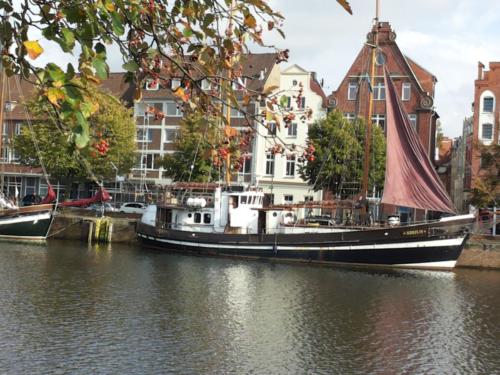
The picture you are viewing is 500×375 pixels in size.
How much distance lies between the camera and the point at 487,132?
177ft

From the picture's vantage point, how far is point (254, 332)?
59.5 ft

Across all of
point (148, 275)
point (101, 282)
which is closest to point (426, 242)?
point (148, 275)

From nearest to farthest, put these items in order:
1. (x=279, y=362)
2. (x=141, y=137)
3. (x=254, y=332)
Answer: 1. (x=279, y=362)
2. (x=254, y=332)
3. (x=141, y=137)

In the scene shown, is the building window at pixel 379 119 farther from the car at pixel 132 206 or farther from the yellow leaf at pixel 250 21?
the yellow leaf at pixel 250 21

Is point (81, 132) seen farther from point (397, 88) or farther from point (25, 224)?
point (397, 88)

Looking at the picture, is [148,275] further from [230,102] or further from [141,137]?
[141,137]

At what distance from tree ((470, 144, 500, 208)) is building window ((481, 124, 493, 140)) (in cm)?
1313

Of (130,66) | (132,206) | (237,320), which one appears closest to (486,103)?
(132,206)

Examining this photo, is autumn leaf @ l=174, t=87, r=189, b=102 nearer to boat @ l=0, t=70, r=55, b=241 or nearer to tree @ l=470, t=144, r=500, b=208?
tree @ l=470, t=144, r=500, b=208

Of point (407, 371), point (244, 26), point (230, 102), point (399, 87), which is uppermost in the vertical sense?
point (399, 87)

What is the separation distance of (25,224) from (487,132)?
3626cm

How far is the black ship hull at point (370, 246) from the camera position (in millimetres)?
34531

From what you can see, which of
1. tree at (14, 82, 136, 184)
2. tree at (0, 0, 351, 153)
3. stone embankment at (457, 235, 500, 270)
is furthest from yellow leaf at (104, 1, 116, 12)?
tree at (14, 82, 136, 184)

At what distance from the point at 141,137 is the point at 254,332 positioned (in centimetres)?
4706
